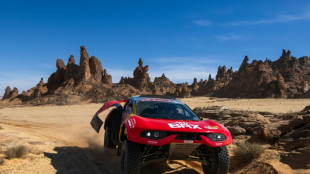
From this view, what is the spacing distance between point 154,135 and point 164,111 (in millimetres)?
1485

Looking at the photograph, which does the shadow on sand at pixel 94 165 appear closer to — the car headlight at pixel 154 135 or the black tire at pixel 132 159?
the black tire at pixel 132 159

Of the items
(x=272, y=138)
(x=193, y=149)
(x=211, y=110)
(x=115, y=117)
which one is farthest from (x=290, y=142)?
(x=211, y=110)

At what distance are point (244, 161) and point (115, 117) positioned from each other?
3.63 meters

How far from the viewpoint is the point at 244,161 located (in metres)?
6.06

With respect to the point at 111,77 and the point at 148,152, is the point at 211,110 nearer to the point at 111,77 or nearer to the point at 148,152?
the point at 148,152

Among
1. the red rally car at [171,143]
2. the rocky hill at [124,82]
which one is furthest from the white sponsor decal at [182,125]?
the rocky hill at [124,82]

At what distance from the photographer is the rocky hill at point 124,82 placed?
52562 millimetres

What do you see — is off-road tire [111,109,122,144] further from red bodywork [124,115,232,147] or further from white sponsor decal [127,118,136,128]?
red bodywork [124,115,232,147]

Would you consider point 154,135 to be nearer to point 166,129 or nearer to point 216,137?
point 166,129

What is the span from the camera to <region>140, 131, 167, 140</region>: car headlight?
4.18 metres

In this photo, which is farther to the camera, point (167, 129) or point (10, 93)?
point (10, 93)

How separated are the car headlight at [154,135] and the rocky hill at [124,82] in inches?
1918

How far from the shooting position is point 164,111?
18.6 ft

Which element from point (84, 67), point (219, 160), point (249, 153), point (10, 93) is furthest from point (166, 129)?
point (10, 93)
